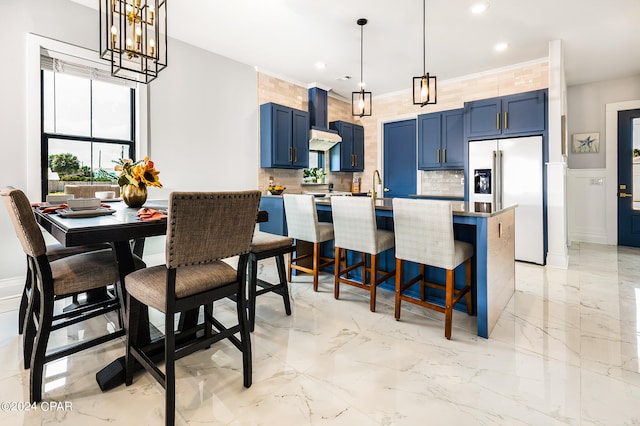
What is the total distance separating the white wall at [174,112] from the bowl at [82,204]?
1549mm

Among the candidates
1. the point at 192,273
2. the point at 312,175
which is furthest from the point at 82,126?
the point at 312,175

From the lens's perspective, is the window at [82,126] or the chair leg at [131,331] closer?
the chair leg at [131,331]

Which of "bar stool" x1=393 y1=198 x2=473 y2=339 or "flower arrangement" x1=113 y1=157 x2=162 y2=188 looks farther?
"bar stool" x1=393 y1=198 x2=473 y2=339

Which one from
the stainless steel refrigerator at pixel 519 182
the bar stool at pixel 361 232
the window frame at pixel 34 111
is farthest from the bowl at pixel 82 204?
the stainless steel refrigerator at pixel 519 182

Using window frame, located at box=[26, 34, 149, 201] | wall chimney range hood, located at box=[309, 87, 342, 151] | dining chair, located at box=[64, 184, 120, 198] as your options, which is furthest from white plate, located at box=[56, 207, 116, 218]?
wall chimney range hood, located at box=[309, 87, 342, 151]

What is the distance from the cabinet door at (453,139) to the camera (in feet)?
16.0

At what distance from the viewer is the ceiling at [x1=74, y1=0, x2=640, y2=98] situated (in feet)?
10.2

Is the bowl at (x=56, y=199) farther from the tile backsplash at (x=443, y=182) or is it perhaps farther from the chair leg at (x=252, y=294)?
the tile backsplash at (x=443, y=182)

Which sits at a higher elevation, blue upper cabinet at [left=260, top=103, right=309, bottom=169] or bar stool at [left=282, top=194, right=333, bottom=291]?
blue upper cabinet at [left=260, top=103, right=309, bottom=169]

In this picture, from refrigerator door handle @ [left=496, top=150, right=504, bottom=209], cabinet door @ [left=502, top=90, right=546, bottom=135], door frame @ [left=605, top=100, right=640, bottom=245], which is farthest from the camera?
door frame @ [left=605, top=100, right=640, bottom=245]

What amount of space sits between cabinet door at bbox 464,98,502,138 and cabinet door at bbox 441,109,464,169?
0.31 m

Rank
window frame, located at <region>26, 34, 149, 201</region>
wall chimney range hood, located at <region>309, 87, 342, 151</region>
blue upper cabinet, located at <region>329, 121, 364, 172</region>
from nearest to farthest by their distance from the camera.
Result: window frame, located at <region>26, 34, 149, 201</region>
wall chimney range hood, located at <region>309, 87, 342, 151</region>
blue upper cabinet, located at <region>329, 121, 364, 172</region>

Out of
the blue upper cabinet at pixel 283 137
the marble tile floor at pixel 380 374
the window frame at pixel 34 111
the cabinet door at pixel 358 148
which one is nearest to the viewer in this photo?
the marble tile floor at pixel 380 374

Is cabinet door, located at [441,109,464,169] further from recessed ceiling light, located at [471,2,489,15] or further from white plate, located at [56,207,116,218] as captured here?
white plate, located at [56,207,116,218]
